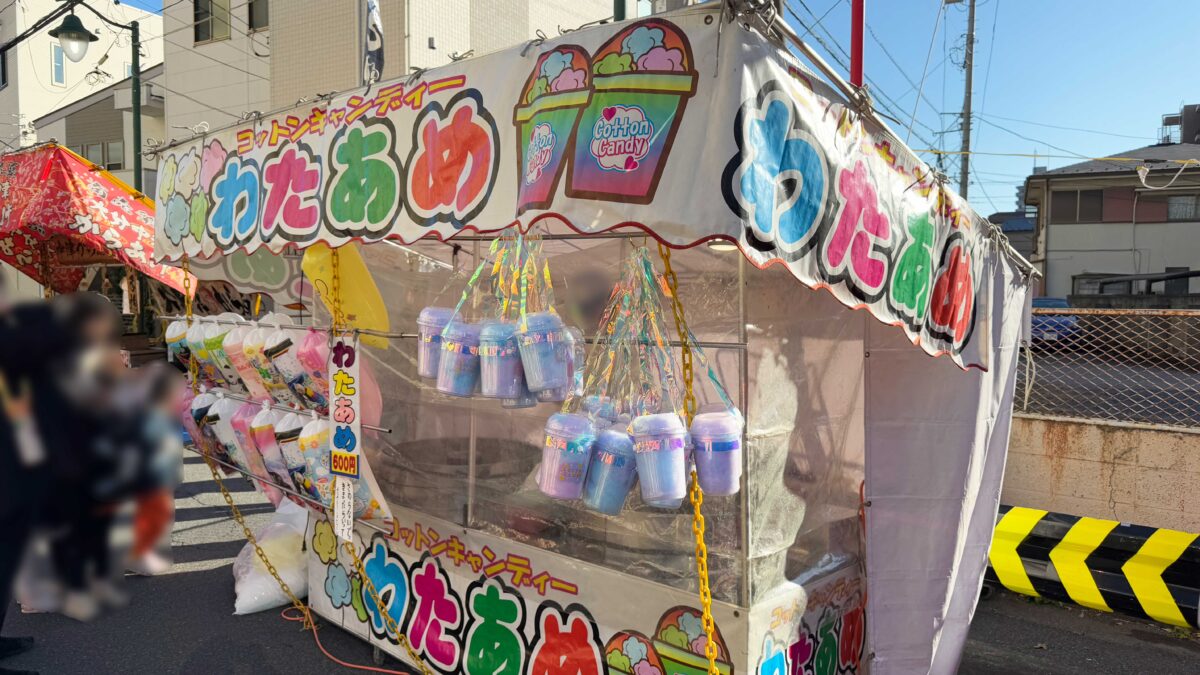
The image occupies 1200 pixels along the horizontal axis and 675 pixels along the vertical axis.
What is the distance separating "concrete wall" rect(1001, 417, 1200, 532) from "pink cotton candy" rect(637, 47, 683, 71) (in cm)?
533

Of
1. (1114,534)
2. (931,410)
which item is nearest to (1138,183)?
(1114,534)

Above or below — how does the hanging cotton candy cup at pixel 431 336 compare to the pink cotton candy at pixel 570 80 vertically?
below

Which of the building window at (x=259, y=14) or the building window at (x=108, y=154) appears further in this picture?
the building window at (x=108, y=154)

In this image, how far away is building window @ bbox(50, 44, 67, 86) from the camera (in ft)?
79.7

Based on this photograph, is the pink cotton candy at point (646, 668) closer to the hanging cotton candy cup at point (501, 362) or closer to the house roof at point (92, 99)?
the hanging cotton candy cup at point (501, 362)

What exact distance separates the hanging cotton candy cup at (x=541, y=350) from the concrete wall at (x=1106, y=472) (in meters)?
→ 4.94

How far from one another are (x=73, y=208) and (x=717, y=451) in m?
7.44

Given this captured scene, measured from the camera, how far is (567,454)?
2.78m

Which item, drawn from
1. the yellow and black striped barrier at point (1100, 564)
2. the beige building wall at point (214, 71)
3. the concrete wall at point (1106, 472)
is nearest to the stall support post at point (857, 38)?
the yellow and black striped barrier at point (1100, 564)

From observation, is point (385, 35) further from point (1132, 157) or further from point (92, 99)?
point (1132, 157)

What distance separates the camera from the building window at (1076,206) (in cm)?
2381

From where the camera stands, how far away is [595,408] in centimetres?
308

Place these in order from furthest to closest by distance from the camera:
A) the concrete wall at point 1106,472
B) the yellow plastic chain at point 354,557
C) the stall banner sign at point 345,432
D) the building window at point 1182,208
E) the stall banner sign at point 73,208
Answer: the building window at point 1182,208
the stall banner sign at point 73,208
the concrete wall at point 1106,472
the yellow plastic chain at point 354,557
the stall banner sign at point 345,432

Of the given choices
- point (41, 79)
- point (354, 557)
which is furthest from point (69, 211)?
point (41, 79)
